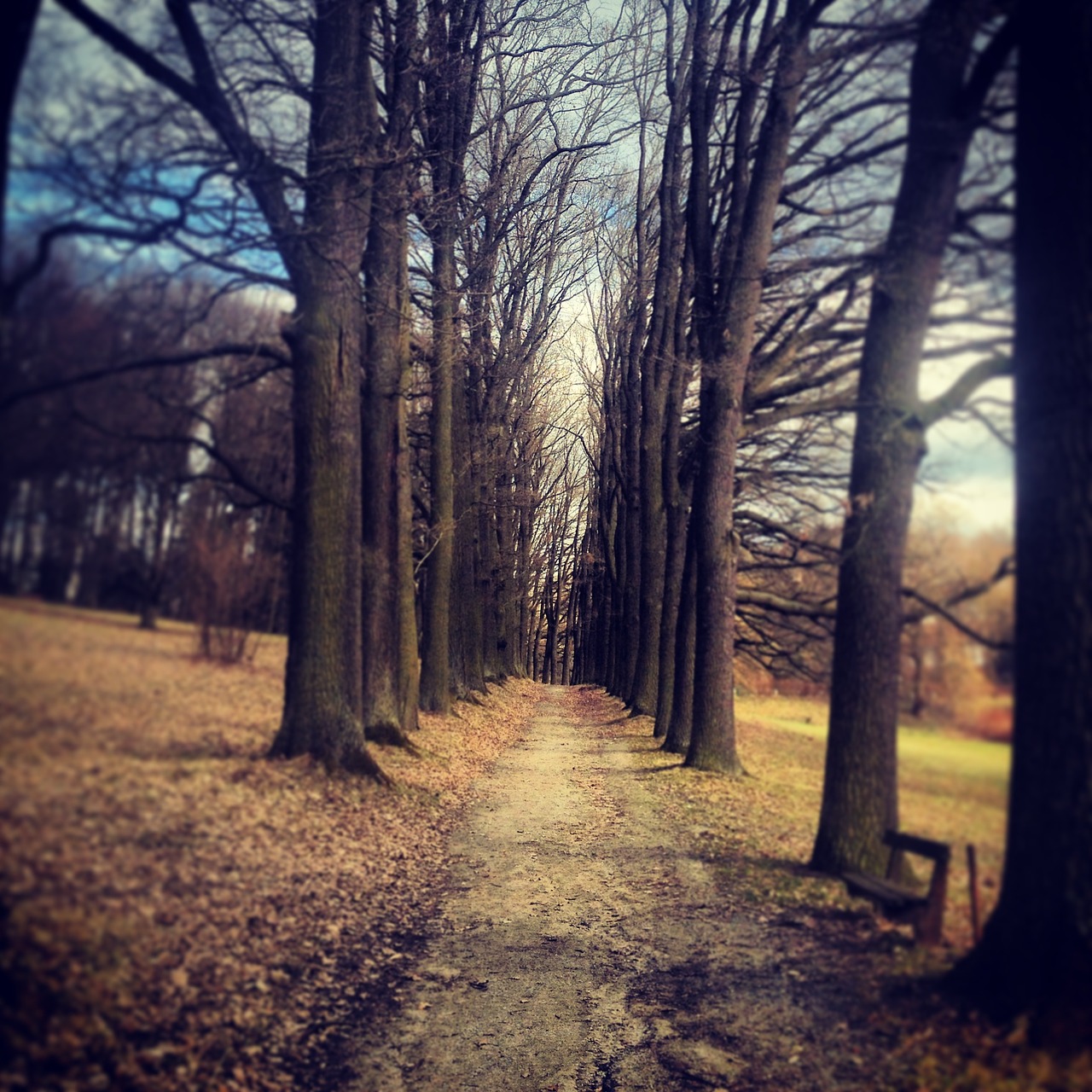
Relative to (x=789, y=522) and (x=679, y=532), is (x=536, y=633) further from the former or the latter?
(x=789, y=522)

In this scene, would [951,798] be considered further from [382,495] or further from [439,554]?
[439,554]

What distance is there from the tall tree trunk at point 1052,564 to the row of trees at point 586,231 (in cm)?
13

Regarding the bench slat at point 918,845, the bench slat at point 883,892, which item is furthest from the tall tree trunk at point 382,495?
the bench slat at point 918,845

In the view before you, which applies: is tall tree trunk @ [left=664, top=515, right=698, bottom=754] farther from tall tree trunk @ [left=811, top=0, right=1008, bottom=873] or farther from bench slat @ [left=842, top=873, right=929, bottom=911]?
bench slat @ [left=842, top=873, right=929, bottom=911]

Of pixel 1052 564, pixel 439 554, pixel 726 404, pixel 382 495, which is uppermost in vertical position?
pixel 726 404

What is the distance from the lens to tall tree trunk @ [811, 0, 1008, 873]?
390cm

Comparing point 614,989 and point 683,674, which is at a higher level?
point 683,674

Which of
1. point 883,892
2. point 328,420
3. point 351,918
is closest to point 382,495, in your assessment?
point 328,420

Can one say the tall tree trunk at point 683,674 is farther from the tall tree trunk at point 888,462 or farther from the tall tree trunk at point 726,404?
the tall tree trunk at point 888,462

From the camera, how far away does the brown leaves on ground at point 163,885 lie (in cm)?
260

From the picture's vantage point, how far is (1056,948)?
9.09 ft

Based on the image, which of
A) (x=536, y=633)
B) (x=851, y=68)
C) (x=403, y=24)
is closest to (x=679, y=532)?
(x=403, y=24)

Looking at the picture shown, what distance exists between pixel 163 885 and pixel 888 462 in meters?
4.17

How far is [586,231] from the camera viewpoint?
17.4 m
